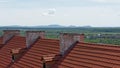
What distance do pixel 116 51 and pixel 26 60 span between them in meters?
9.66

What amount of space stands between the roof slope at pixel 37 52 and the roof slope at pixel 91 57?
2.19 metres

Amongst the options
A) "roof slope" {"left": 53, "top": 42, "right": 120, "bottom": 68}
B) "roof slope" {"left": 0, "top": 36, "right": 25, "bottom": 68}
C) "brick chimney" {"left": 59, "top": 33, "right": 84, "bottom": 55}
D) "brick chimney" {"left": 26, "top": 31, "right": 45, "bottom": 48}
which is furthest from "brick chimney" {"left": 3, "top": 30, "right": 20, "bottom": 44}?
"roof slope" {"left": 53, "top": 42, "right": 120, "bottom": 68}

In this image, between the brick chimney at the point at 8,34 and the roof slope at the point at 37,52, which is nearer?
the roof slope at the point at 37,52

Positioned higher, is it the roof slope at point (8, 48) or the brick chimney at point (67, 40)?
the brick chimney at point (67, 40)

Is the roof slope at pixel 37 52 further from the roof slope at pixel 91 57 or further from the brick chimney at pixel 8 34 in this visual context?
the brick chimney at pixel 8 34

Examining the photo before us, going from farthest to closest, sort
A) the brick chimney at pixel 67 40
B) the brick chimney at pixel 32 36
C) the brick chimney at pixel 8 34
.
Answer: the brick chimney at pixel 8 34
the brick chimney at pixel 32 36
the brick chimney at pixel 67 40

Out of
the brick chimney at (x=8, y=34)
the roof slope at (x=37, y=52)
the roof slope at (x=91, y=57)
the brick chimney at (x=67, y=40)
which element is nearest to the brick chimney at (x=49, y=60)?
the roof slope at (x=91, y=57)

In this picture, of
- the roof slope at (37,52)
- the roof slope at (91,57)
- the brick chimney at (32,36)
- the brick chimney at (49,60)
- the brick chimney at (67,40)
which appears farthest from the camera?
the brick chimney at (32,36)

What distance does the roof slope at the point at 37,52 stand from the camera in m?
22.8

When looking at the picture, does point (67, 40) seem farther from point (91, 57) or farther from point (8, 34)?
point (8, 34)

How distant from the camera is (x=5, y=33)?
112 feet

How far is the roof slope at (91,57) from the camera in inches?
660

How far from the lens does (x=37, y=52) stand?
80.7 ft

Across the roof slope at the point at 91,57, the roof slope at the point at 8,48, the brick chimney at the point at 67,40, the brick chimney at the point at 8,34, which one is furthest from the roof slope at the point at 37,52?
the brick chimney at the point at 8,34
